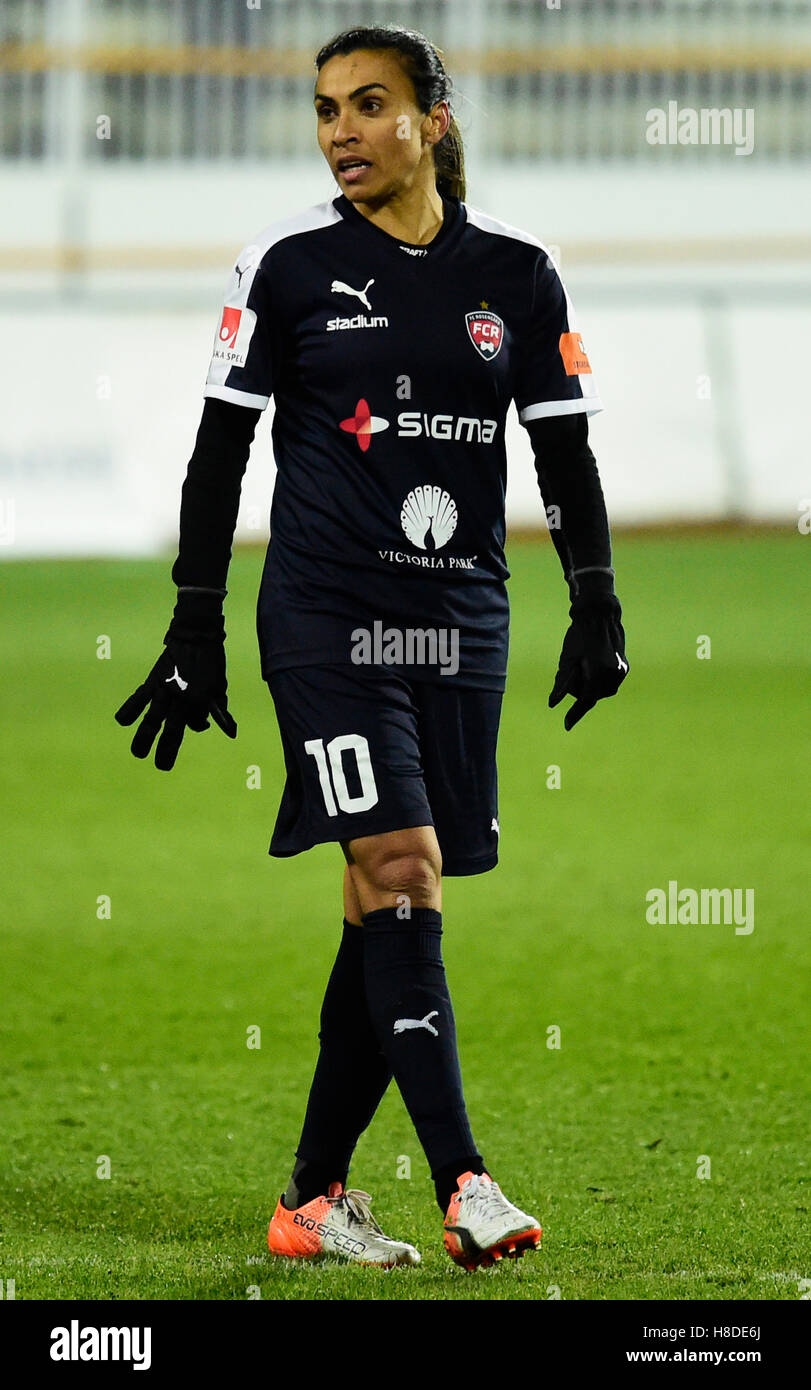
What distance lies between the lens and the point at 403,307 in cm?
377

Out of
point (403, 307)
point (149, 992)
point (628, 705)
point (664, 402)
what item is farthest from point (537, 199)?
point (403, 307)

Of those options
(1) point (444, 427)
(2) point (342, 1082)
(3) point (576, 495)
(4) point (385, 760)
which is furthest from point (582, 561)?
(2) point (342, 1082)

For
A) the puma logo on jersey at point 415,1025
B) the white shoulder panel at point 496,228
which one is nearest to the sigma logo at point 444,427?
the white shoulder panel at point 496,228

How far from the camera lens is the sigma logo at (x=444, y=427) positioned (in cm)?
374

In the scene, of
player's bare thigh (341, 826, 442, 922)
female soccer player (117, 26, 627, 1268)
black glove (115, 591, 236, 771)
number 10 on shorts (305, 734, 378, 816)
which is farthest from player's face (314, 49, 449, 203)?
player's bare thigh (341, 826, 442, 922)

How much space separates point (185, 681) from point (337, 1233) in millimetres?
991

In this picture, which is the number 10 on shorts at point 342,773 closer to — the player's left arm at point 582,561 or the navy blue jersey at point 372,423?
the navy blue jersey at point 372,423

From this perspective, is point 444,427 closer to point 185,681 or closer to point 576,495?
point 576,495

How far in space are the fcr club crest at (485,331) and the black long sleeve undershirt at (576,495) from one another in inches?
7.8

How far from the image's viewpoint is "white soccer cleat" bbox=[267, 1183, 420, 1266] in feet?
12.3

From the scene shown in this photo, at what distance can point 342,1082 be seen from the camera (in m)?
3.88

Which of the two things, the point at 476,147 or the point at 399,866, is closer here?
the point at 399,866

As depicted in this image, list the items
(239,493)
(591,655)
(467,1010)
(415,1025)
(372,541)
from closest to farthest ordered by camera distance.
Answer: (415,1025) < (372,541) < (239,493) < (591,655) < (467,1010)

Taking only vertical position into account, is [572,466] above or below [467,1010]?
above
